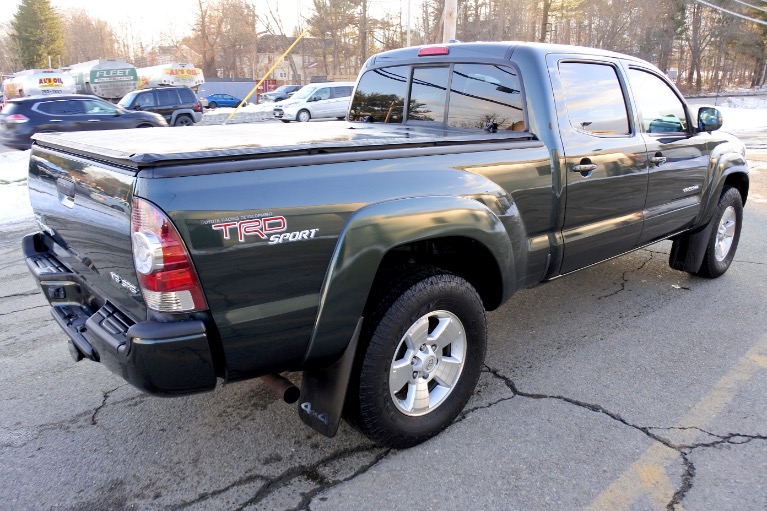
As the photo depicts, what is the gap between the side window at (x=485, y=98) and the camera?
3531 mm

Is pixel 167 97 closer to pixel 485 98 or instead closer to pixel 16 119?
pixel 16 119

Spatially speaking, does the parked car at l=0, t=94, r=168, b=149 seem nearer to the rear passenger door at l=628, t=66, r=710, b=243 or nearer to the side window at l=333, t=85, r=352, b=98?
the side window at l=333, t=85, r=352, b=98

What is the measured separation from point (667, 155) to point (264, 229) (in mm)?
3323

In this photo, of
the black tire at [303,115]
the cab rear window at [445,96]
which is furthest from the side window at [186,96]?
the cab rear window at [445,96]

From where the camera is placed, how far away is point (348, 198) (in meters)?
2.39

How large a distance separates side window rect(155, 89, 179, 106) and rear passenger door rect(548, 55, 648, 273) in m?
20.8

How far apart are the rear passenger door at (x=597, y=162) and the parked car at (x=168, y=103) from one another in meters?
20.1

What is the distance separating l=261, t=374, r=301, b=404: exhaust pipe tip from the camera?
8.41ft

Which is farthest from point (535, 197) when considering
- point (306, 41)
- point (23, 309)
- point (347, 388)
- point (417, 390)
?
point (306, 41)

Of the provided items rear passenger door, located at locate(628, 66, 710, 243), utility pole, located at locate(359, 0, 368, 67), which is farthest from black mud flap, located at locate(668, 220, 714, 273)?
utility pole, located at locate(359, 0, 368, 67)

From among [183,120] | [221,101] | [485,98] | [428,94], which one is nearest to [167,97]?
[183,120]

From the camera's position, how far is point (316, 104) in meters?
24.8

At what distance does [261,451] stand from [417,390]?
0.83 meters

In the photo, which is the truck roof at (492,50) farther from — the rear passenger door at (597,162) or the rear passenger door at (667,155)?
the rear passenger door at (667,155)
